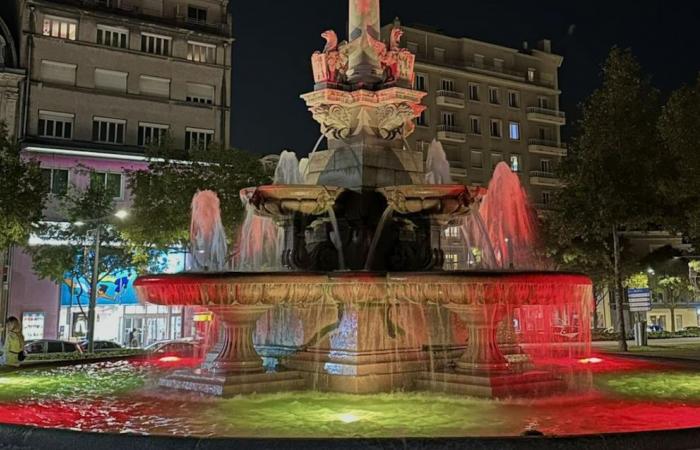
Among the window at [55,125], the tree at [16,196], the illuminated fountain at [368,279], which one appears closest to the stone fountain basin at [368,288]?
the illuminated fountain at [368,279]

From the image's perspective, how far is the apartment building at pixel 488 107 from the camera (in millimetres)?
59375

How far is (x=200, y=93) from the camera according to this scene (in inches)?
1743

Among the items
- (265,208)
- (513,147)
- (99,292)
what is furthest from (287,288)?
(513,147)

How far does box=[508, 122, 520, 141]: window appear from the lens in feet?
208

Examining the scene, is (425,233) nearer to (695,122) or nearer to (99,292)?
(695,122)

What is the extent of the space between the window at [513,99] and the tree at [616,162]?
3417 centimetres

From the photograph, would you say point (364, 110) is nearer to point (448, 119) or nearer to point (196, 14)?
point (196, 14)

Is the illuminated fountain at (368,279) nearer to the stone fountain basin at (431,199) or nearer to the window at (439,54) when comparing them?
the stone fountain basin at (431,199)

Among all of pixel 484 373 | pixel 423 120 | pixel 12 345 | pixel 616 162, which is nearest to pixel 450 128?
pixel 423 120

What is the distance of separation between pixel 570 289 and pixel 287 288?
13.4ft

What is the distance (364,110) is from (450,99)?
→ 156 feet

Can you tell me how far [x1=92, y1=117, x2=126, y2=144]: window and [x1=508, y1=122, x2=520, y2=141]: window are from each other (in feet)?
Result: 116

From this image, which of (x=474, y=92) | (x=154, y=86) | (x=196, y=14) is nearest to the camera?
(x=154, y=86)

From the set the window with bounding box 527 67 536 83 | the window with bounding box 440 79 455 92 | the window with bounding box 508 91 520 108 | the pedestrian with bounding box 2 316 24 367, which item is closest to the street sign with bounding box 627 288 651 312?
the pedestrian with bounding box 2 316 24 367
